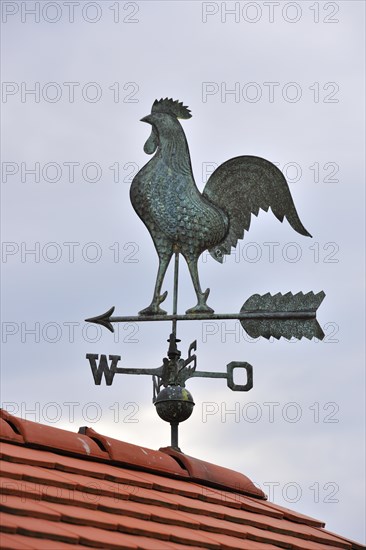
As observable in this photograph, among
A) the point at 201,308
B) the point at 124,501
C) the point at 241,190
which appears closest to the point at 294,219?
the point at 241,190

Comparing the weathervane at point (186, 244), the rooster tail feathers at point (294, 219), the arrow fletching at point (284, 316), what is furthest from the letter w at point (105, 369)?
the rooster tail feathers at point (294, 219)

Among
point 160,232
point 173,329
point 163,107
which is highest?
point 163,107

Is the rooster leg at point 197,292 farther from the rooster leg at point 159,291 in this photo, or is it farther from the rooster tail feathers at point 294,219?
the rooster tail feathers at point 294,219

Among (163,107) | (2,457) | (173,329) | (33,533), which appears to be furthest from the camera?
(163,107)

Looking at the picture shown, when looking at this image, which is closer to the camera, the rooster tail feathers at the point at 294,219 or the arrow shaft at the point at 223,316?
the arrow shaft at the point at 223,316

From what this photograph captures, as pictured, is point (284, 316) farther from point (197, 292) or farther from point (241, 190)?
point (241, 190)

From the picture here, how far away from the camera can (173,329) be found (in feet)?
17.7

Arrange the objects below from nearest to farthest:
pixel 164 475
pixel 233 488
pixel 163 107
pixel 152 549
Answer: pixel 152 549, pixel 164 475, pixel 233 488, pixel 163 107

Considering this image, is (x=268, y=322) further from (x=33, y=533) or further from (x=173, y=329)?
(x=33, y=533)

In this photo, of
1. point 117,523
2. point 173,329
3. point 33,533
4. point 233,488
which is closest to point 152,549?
point 117,523

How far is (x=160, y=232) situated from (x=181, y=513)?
1.77m

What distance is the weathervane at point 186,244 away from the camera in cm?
540

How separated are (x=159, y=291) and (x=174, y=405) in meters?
0.61

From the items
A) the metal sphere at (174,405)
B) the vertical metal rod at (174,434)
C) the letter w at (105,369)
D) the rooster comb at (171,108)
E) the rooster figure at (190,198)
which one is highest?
the rooster comb at (171,108)
